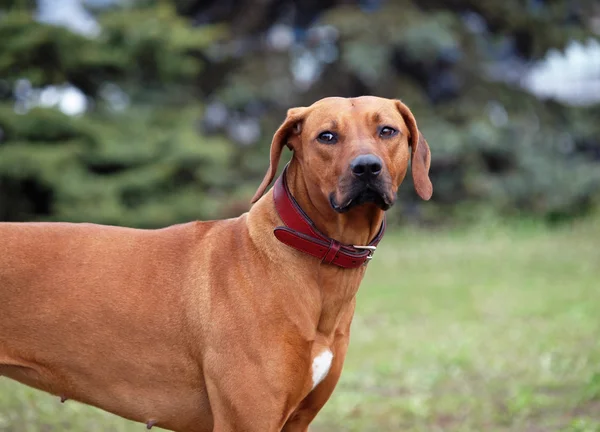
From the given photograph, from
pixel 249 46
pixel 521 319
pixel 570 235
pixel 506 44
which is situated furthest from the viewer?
pixel 506 44

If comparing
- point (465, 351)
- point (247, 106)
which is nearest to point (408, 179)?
point (247, 106)

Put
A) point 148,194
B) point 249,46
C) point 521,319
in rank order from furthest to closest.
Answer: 1. point 249,46
2. point 148,194
3. point 521,319

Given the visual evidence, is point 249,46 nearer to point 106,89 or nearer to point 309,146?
point 106,89

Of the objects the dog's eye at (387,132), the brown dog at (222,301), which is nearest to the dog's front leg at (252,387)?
the brown dog at (222,301)

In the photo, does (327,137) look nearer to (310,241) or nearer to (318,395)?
(310,241)

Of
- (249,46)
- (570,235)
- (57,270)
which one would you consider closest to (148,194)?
(249,46)

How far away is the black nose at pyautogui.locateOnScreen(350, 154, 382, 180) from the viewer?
296 cm

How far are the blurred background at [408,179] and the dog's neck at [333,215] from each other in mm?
2179

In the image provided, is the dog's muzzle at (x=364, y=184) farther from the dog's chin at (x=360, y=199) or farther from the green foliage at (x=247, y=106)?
the green foliage at (x=247, y=106)

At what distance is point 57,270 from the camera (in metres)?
3.13

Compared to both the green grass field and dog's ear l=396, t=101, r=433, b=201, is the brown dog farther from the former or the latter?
the green grass field

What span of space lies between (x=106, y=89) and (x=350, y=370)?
299 inches

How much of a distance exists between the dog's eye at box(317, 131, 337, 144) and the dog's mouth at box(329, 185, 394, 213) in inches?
8.6

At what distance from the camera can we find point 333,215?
3180 mm
